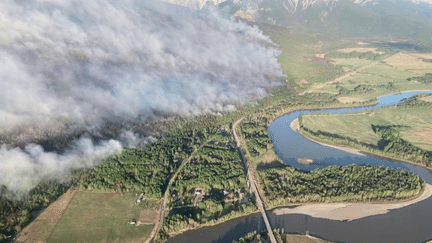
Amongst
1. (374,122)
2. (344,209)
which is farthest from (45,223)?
(374,122)

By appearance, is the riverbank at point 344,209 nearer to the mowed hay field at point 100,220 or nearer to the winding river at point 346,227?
the winding river at point 346,227

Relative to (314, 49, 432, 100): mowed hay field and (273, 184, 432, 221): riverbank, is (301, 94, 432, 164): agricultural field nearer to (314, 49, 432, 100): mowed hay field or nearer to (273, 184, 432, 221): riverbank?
(314, 49, 432, 100): mowed hay field

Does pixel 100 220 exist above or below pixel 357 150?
below

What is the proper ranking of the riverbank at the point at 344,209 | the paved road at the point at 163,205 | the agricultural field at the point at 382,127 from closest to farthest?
the paved road at the point at 163,205, the riverbank at the point at 344,209, the agricultural field at the point at 382,127

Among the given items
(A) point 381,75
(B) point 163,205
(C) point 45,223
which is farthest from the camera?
(A) point 381,75

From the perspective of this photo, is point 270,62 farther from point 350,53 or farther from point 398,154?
point 398,154

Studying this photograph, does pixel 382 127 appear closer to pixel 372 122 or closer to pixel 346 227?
pixel 372 122

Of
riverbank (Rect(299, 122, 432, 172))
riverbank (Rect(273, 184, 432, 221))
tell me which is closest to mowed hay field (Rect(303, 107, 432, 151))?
riverbank (Rect(299, 122, 432, 172))

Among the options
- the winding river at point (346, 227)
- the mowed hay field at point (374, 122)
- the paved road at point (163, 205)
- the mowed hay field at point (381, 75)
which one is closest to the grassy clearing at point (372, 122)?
the mowed hay field at point (374, 122)
